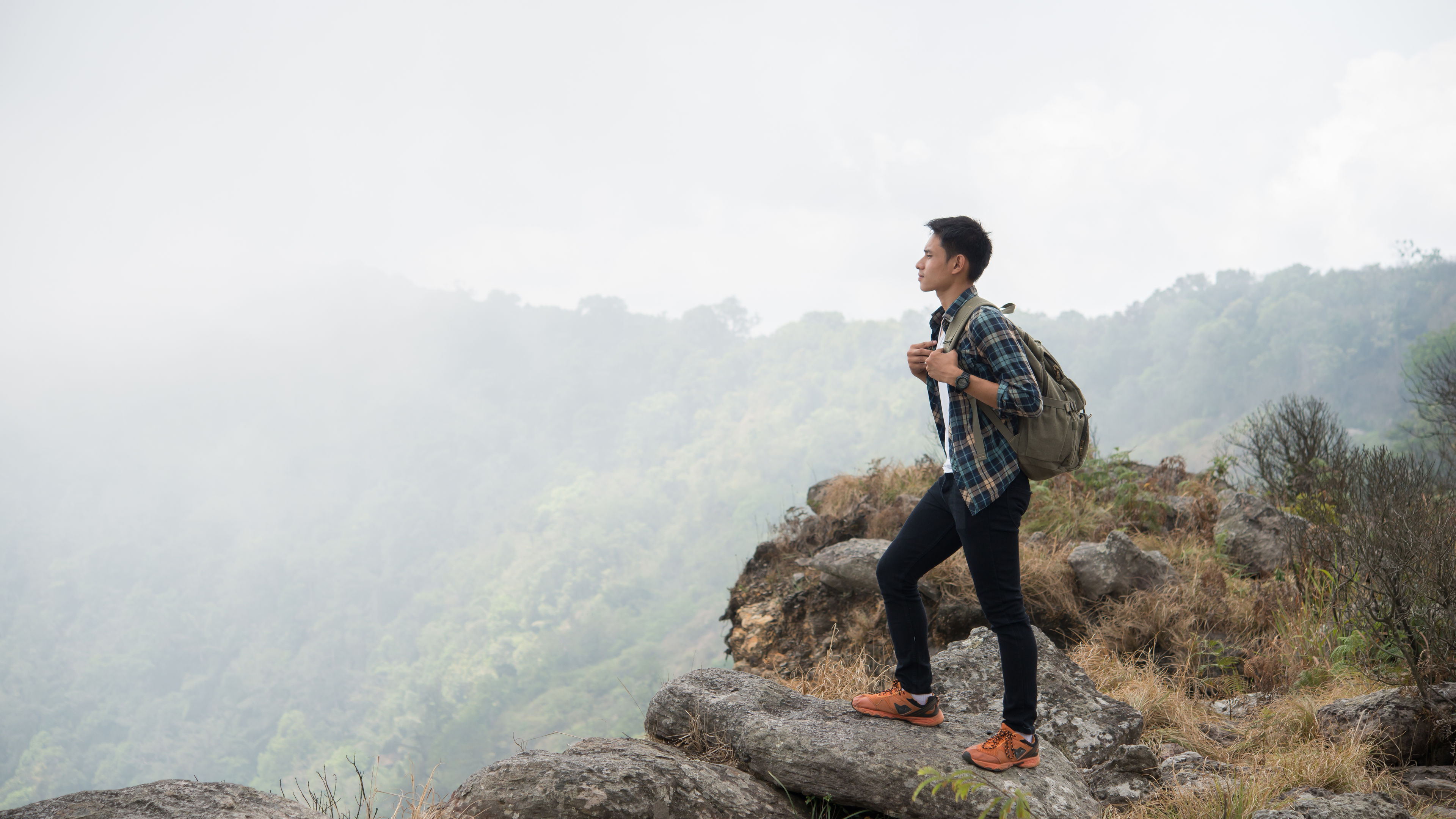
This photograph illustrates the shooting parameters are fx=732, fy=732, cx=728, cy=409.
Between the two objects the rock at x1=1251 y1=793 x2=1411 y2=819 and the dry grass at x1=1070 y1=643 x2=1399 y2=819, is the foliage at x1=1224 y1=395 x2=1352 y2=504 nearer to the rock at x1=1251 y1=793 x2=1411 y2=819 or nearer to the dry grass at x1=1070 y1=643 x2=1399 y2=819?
the dry grass at x1=1070 y1=643 x2=1399 y2=819

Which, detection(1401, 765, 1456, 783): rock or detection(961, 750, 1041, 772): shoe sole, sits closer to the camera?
detection(961, 750, 1041, 772): shoe sole

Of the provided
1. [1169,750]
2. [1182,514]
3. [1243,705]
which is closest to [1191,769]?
[1169,750]

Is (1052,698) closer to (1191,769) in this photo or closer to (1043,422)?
(1191,769)

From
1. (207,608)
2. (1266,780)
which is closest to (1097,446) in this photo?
Answer: (1266,780)

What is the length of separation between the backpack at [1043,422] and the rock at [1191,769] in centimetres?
138

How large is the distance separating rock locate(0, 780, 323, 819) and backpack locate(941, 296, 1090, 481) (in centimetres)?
214

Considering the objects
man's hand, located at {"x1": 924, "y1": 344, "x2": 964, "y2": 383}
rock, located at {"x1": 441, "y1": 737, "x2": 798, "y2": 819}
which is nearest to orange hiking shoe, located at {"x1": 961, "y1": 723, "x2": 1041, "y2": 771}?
rock, located at {"x1": 441, "y1": 737, "x2": 798, "y2": 819}

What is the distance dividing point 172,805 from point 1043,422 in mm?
2522

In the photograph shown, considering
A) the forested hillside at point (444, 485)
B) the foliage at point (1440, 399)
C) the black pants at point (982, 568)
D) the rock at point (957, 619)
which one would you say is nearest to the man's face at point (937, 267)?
the black pants at point (982, 568)

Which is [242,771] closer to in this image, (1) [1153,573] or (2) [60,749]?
(2) [60,749]

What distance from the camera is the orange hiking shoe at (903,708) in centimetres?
254

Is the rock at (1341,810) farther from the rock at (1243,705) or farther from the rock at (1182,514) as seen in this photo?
the rock at (1182,514)

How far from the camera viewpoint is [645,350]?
11000cm

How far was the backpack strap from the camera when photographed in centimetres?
219
